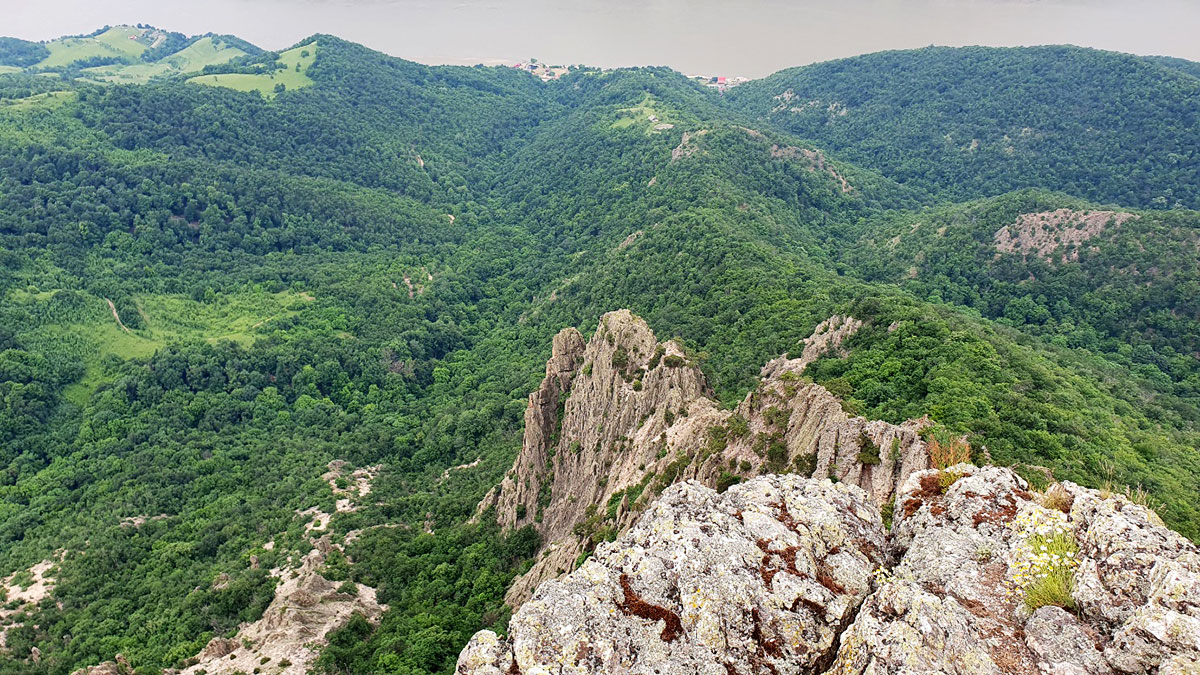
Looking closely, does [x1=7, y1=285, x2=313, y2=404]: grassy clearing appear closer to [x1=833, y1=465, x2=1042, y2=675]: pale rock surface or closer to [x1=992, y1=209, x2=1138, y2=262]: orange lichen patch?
[x1=833, y1=465, x2=1042, y2=675]: pale rock surface

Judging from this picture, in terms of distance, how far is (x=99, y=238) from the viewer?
141625 millimetres

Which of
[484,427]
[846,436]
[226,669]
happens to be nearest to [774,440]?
[846,436]

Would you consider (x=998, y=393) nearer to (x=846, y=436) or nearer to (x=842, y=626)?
(x=846, y=436)

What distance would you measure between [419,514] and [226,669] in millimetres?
27038

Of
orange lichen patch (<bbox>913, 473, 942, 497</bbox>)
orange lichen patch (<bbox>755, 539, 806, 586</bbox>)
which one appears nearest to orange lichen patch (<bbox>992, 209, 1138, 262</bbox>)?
orange lichen patch (<bbox>913, 473, 942, 497</bbox>)

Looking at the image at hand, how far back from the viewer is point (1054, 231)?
389ft

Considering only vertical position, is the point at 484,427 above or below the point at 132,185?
below

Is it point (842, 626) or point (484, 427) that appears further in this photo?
point (484, 427)

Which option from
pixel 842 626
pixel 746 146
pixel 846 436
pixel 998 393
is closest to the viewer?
pixel 842 626

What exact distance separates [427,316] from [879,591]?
130 metres

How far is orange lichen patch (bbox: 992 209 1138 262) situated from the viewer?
371 feet

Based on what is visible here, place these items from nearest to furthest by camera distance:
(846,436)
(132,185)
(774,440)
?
(846,436) < (774,440) < (132,185)

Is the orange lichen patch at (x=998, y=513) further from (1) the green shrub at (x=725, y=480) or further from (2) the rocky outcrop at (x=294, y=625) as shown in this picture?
(2) the rocky outcrop at (x=294, y=625)

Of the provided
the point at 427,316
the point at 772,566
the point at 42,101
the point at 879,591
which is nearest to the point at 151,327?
the point at 427,316
